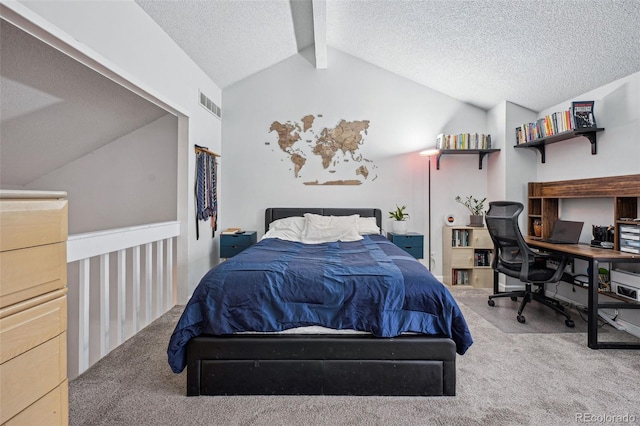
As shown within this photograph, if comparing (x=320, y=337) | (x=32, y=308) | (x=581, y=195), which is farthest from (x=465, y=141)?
(x=32, y=308)

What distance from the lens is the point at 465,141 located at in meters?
4.08

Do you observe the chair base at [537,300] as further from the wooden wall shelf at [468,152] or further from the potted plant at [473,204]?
the wooden wall shelf at [468,152]

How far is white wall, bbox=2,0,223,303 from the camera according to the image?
1.72 meters

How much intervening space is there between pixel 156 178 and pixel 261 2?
219 centimetres

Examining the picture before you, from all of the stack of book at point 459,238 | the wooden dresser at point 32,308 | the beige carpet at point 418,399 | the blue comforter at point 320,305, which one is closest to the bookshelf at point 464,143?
the stack of book at point 459,238

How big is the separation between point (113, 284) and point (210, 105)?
2498 millimetres

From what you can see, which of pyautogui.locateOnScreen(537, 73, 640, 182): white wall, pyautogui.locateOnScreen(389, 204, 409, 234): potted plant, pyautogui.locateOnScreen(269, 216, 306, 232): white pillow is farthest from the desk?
pyautogui.locateOnScreen(269, 216, 306, 232): white pillow

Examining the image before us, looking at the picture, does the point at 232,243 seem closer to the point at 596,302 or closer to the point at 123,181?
the point at 123,181

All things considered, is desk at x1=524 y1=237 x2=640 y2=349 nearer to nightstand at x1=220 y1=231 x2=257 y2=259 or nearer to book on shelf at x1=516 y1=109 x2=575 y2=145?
book on shelf at x1=516 y1=109 x2=575 y2=145

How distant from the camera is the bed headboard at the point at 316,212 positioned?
4.26 m

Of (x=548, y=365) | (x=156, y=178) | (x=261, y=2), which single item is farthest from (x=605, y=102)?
(x=156, y=178)

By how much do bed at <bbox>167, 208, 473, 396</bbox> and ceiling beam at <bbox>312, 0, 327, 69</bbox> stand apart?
264 centimetres

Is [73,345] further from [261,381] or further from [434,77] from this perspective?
[434,77]

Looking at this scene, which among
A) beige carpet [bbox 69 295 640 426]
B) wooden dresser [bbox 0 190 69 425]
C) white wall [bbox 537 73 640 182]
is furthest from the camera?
white wall [bbox 537 73 640 182]
